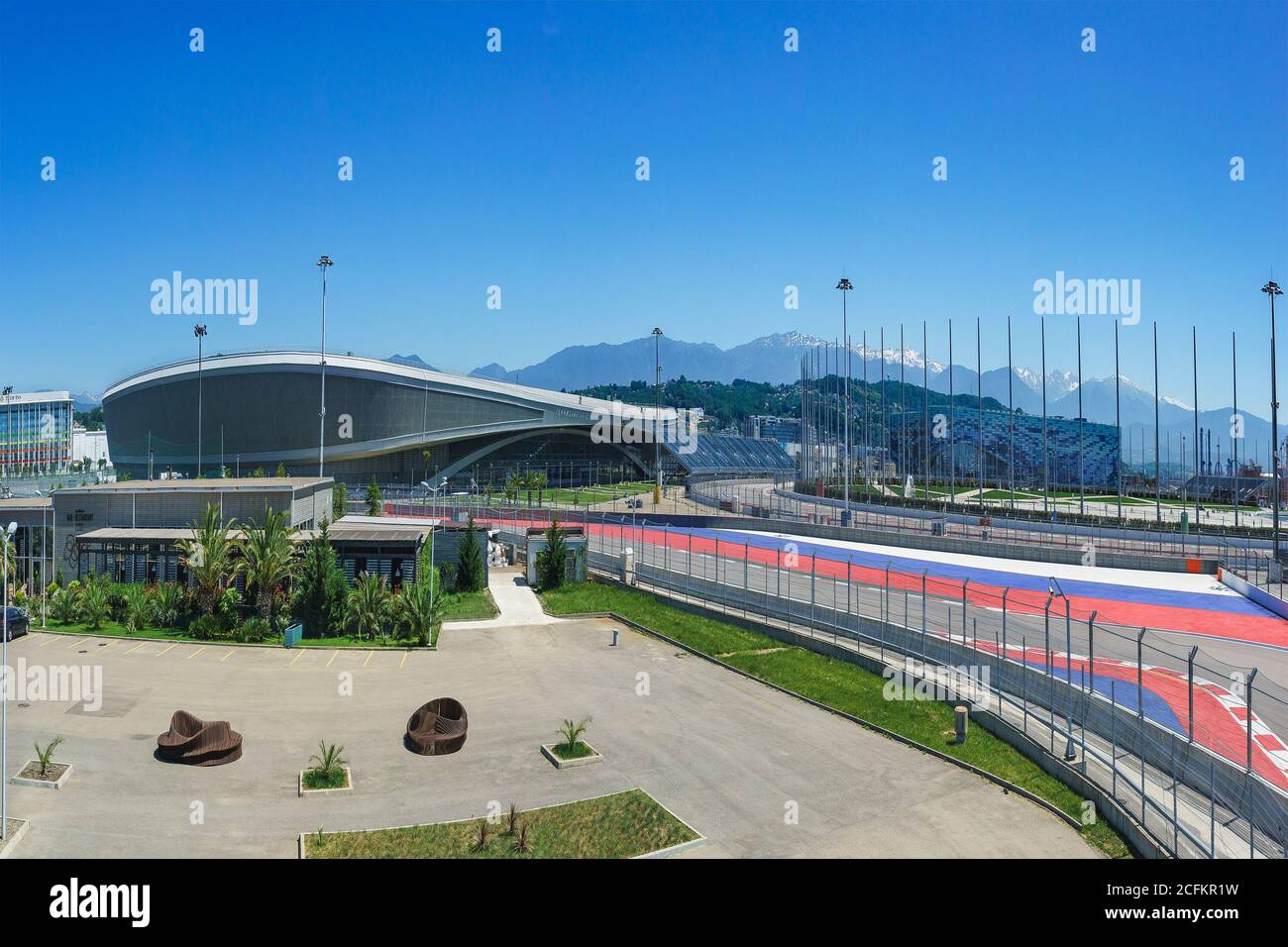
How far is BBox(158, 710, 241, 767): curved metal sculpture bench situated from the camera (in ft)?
60.1

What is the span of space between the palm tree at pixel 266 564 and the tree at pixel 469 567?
9558 millimetres

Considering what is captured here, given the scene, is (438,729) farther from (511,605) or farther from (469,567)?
(469,567)

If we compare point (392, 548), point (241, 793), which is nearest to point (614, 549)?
point (392, 548)

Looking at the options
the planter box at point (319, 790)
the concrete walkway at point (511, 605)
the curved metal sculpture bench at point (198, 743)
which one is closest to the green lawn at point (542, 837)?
the planter box at point (319, 790)

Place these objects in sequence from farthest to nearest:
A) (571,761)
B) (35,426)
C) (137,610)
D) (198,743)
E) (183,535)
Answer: (35,426)
(183,535)
(137,610)
(571,761)
(198,743)

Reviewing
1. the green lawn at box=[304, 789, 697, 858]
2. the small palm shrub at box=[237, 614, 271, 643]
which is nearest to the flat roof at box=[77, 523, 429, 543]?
the small palm shrub at box=[237, 614, 271, 643]

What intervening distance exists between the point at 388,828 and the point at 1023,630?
2275 centimetres

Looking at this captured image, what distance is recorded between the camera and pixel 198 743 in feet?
60.5

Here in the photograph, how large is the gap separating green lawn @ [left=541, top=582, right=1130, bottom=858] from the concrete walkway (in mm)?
842

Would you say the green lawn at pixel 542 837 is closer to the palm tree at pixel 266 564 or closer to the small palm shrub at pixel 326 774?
the small palm shrub at pixel 326 774

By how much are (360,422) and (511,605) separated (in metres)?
75.0

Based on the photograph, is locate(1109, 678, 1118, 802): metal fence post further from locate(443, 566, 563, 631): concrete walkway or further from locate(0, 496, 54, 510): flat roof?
locate(0, 496, 54, 510): flat roof

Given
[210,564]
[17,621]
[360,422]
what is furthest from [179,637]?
[360,422]

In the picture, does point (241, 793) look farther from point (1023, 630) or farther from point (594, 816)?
point (1023, 630)
